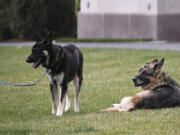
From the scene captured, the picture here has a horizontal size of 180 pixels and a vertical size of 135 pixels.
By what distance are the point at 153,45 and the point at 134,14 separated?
173 inches

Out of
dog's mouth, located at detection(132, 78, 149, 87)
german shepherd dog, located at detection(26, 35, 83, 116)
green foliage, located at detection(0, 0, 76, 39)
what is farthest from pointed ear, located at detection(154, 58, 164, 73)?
green foliage, located at detection(0, 0, 76, 39)

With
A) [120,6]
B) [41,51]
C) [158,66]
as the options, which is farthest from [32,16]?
[158,66]

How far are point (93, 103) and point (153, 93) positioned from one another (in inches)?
86.3

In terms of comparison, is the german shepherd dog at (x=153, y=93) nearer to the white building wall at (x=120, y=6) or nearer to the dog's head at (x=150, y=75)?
the dog's head at (x=150, y=75)

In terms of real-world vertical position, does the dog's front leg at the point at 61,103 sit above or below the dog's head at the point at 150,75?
below

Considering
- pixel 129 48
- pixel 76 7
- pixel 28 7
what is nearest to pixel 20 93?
pixel 129 48

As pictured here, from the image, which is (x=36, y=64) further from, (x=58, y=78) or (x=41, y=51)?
(x=58, y=78)

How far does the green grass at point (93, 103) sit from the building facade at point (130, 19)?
5860mm

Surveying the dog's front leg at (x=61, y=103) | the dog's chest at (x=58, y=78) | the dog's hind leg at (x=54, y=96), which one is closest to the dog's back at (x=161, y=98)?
the dog's front leg at (x=61, y=103)

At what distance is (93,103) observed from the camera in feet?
44.6

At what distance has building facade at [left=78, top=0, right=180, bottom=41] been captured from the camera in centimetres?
3033

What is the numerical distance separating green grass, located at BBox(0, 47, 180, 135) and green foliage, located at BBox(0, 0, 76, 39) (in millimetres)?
9457

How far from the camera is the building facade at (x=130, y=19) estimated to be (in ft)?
99.5

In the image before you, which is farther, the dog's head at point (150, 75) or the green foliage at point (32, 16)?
the green foliage at point (32, 16)
